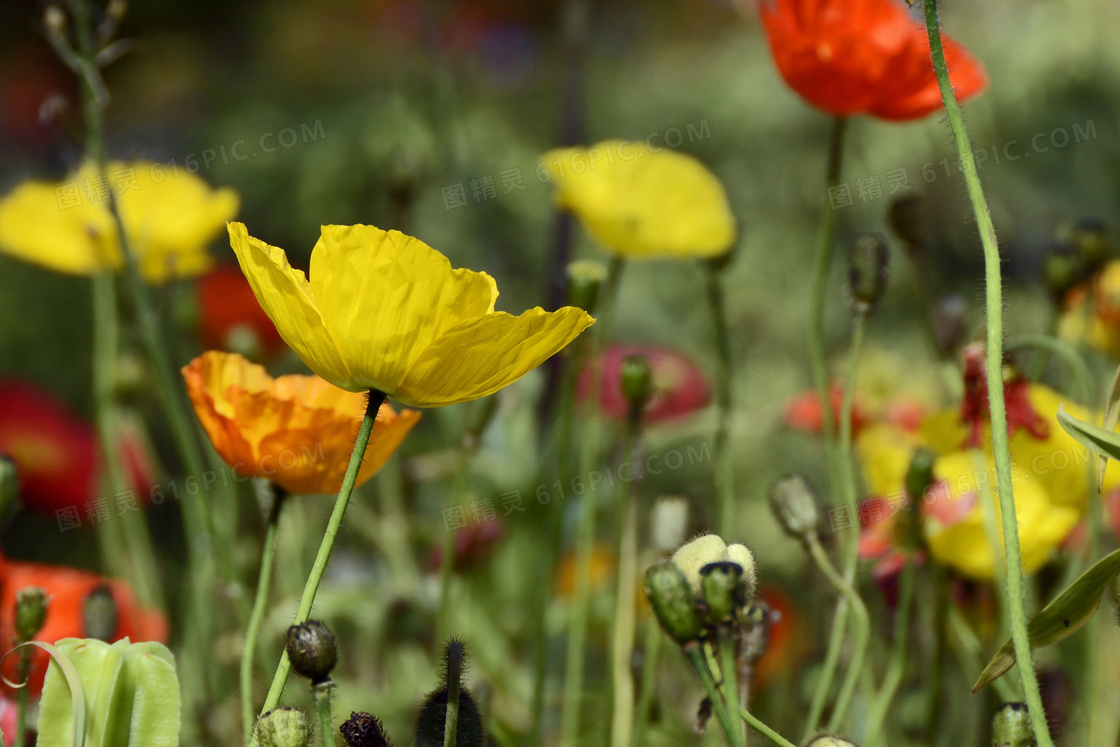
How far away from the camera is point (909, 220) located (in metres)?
0.61

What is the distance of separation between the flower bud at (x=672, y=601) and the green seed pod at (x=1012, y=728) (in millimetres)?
133

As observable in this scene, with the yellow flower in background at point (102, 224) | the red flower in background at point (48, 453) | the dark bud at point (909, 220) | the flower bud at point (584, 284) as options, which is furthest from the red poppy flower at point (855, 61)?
the red flower in background at point (48, 453)

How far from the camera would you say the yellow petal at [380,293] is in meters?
0.36

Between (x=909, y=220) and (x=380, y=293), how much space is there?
1.23 ft

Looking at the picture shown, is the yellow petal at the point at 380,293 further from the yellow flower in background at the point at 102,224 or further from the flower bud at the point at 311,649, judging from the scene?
the yellow flower in background at the point at 102,224

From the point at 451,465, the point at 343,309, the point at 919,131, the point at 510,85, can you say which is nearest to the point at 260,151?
the point at 510,85

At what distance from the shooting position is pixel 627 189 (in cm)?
81

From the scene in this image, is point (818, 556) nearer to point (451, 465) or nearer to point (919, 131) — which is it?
point (451, 465)

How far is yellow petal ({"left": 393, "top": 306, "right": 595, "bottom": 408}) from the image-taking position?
359mm

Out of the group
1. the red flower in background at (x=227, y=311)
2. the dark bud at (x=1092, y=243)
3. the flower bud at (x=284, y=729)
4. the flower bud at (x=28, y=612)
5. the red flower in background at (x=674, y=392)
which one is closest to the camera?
the flower bud at (x=284, y=729)

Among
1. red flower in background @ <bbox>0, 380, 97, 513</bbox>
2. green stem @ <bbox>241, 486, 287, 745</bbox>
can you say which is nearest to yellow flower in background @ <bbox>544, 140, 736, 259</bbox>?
green stem @ <bbox>241, 486, 287, 745</bbox>

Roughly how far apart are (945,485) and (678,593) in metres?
0.38

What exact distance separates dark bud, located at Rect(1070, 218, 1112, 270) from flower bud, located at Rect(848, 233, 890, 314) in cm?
17

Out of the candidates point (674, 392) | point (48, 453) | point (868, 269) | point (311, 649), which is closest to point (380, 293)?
point (311, 649)
